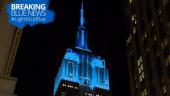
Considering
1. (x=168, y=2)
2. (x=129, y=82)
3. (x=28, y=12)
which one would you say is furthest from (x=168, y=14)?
(x=28, y=12)

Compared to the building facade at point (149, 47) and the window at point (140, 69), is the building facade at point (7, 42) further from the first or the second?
the window at point (140, 69)

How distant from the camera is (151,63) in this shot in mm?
78438

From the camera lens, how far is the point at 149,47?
8150 centimetres

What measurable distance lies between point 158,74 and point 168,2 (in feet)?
45.1

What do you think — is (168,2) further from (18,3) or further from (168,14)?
(18,3)

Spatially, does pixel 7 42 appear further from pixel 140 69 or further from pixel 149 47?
pixel 140 69

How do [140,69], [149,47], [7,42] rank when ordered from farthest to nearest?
[140,69] < [149,47] < [7,42]

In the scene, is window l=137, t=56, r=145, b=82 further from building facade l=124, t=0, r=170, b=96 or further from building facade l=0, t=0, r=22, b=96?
building facade l=0, t=0, r=22, b=96

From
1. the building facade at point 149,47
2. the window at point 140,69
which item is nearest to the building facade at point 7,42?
the building facade at point 149,47

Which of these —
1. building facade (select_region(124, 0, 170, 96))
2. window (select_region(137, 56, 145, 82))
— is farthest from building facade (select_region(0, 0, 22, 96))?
window (select_region(137, 56, 145, 82))

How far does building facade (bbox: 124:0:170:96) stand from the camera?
72488 mm

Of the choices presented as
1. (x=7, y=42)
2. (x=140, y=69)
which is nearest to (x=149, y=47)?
(x=140, y=69)

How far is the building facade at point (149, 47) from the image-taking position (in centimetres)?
7249

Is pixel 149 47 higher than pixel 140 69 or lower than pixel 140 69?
higher
